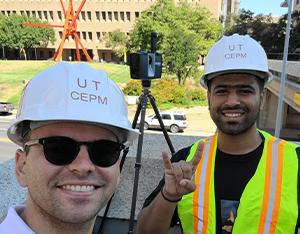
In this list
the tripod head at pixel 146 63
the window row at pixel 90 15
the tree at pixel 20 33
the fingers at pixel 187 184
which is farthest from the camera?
the window row at pixel 90 15

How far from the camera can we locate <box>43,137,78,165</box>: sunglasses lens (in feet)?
3.58

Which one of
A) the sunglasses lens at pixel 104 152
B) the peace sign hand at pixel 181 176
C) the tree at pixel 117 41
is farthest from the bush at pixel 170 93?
the tree at pixel 117 41

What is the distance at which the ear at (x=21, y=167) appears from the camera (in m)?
1.17

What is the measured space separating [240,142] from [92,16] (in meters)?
56.8

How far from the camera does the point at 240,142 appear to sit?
1.76 metres

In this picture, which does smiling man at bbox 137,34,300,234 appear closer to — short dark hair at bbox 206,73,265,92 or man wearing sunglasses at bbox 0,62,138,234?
short dark hair at bbox 206,73,265,92

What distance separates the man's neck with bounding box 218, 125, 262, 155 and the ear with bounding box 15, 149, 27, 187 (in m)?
1.00

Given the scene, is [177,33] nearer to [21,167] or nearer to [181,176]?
[181,176]

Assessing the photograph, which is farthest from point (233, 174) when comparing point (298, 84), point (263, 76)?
point (298, 84)

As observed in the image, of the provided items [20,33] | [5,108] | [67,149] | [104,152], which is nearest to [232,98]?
[104,152]

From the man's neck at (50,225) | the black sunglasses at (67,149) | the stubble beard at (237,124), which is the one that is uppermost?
the black sunglasses at (67,149)

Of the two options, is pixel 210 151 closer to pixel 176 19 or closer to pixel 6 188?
pixel 6 188

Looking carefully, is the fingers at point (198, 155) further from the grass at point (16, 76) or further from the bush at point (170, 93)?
the grass at point (16, 76)

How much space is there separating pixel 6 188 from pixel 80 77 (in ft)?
8.11
